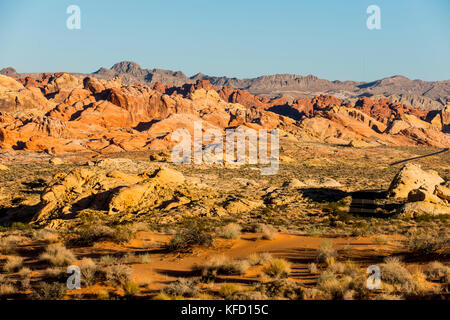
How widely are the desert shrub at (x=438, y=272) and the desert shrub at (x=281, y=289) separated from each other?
11.3 feet

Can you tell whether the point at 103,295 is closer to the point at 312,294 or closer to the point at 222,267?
the point at 222,267

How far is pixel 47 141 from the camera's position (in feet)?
209

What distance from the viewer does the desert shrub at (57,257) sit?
10375mm

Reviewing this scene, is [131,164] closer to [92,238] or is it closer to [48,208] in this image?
[48,208]

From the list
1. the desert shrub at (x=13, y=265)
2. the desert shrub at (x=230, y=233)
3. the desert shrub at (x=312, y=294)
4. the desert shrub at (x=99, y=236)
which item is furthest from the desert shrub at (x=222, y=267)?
the desert shrub at (x=13, y=265)

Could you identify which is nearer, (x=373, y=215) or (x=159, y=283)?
(x=159, y=283)

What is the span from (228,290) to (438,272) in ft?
17.5

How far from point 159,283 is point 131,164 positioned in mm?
33839

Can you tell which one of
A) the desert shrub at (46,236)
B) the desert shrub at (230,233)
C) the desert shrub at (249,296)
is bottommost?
the desert shrub at (46,236)

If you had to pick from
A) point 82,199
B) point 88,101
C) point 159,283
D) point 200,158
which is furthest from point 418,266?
point 88,101

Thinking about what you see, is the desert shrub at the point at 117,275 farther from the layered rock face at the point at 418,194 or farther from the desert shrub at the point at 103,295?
the layered rock face at the point at 418,194

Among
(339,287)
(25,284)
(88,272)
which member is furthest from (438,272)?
(25,284)

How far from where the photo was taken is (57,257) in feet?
34.4
